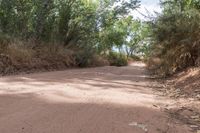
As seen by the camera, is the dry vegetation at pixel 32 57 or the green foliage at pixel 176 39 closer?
the green foliage at pixel 176 39

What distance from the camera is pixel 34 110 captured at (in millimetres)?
5500

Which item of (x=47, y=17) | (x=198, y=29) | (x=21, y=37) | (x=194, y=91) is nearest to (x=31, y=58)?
(x=21, y=37)

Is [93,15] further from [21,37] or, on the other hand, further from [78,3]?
[21,37]

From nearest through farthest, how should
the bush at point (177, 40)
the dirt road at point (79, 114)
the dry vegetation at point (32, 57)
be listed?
the dirt road at point (79, 114) → the bush at point (177, 40) → the dry vegetation at point (32, 57)

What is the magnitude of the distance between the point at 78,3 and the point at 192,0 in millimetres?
9374

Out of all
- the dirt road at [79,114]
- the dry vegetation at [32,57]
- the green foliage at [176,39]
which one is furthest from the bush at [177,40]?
the dirt road at [79,114]

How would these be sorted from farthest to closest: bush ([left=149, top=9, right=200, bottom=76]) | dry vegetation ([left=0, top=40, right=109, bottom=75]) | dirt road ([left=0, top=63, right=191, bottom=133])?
dry vegetation ([left=0, top=40, right=109, bottom=75])
bush ([left=149, top=9, right=200, bottom=76])
dirt road ([left=0, top=63, right=191, bottom=133])

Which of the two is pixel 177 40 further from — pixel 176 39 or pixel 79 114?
pixel 79 114

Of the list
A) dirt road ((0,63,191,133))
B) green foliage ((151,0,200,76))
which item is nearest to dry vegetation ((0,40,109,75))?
green foliage ((151,0,200,76))

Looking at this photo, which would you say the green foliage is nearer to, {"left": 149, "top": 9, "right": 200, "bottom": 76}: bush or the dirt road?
{"left": 149, "top": 9, "right": 200, "bottom": 76}: bush

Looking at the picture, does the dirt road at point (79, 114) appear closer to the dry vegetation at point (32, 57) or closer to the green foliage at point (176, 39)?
the green foliage at point (176, 39)

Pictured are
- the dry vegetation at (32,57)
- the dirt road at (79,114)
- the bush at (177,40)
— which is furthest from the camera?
the dry vegetation at (32,57)

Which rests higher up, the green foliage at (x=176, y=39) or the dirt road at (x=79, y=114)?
the green foliage at (x=176, y=39)

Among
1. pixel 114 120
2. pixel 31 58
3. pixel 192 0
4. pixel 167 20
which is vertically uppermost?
pixel 192 0
